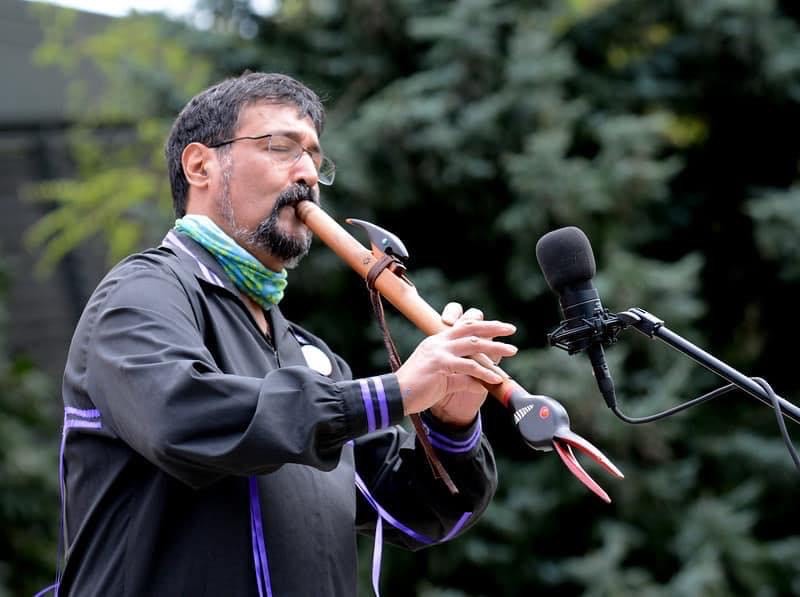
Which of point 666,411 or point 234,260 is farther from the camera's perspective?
point 234,260

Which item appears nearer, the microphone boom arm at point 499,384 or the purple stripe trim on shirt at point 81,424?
the microphone boom arm at point 499,384

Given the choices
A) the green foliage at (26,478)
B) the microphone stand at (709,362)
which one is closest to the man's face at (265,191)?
the microphone stand at (709,362)

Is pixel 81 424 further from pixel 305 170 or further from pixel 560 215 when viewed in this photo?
pixel 560 215

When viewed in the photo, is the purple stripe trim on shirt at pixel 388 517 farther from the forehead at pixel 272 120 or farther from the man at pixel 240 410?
the forehead at pixel 272 120

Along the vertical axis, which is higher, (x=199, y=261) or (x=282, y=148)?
(x=282, y=148)

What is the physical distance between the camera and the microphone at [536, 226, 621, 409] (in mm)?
2102

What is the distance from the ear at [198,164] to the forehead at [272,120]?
4.0 inches

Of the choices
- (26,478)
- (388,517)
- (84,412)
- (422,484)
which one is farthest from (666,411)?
(26,478)

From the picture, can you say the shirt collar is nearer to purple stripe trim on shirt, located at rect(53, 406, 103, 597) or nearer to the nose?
the nose

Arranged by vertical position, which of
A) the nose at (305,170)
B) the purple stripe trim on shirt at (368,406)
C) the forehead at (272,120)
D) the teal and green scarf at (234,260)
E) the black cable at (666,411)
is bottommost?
the black cable at (666,411)

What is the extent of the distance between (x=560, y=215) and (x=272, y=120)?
312 cm

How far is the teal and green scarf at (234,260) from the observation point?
8.07 feet

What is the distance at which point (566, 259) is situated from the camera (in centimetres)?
215

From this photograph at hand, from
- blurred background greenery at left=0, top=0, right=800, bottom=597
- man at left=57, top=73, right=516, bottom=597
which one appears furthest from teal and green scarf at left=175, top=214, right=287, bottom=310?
blurred background greenery at left=0, top=0, right=800, bottom=597
